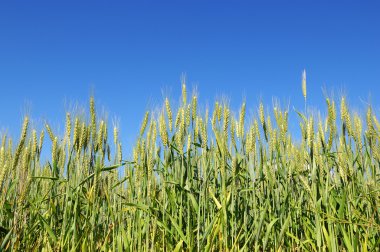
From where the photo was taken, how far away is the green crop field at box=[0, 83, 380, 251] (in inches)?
104

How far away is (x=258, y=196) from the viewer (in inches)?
125

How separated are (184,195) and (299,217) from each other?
3.44 ft

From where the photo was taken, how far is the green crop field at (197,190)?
2.65 meters

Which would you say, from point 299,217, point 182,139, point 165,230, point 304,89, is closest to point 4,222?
point 165,230

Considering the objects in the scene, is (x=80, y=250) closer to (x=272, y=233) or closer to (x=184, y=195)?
(x=184, y=195)

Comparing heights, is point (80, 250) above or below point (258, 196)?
below

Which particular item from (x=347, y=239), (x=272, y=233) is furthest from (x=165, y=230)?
(x=347, y=239)

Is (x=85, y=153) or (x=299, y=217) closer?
(x=85, y=153)

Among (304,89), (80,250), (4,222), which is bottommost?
(80,250)

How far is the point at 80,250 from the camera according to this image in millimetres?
2873

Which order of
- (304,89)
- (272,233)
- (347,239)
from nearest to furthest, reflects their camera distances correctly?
(347,239) < (272,233) < (304,89)

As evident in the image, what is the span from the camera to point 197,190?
309 centimetres

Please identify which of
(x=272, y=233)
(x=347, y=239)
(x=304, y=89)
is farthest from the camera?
(x=304, y=89)

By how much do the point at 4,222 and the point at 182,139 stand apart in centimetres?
160
